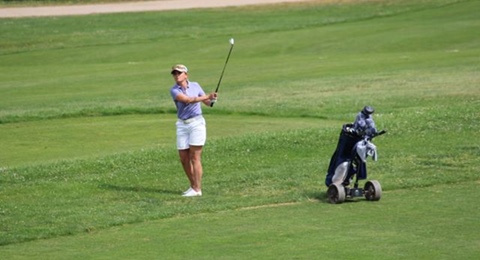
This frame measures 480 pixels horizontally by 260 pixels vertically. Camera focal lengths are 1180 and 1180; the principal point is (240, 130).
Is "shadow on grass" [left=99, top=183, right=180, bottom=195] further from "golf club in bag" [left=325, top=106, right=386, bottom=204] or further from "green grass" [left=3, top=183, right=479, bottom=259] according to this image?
"golf club in bag" [left=325, top=106, right=386, bottom=204]

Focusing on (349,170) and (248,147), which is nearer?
(349,170)

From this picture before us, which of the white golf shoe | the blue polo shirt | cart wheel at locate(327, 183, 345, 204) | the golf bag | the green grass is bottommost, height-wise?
the green grass

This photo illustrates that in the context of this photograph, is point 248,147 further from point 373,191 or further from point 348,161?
point 373,191

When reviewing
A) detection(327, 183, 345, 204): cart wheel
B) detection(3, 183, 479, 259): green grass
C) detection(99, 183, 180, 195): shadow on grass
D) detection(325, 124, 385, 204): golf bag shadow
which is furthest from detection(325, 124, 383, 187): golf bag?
detection(99, 183, 180, 195): shadow on grass

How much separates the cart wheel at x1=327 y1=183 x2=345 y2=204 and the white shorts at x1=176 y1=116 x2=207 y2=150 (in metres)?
2.17

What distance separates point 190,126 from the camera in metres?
16.7

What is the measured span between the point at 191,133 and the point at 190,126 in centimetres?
10

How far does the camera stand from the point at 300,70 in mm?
34438

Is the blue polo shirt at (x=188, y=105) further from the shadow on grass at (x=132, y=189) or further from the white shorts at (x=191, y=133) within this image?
the shadow on grass at (x=132, y=189)

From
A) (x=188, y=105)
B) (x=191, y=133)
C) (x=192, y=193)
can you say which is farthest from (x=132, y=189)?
(x=188, y=105)

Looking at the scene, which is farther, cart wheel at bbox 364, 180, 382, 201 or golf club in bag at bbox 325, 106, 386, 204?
cart wheel at bbox 364, 180, 382, 201

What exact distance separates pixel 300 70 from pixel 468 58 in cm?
510

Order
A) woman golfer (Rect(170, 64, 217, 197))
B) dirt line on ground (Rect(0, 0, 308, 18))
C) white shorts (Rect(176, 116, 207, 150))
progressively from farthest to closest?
dirt line on ground (Rect(0, 0, 308, 18)) → white shorts (Rect(176, 116, 207, 150)) → woman golfer (Rect(170, 64, 217, 197))

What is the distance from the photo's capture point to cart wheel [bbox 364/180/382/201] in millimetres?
15320
